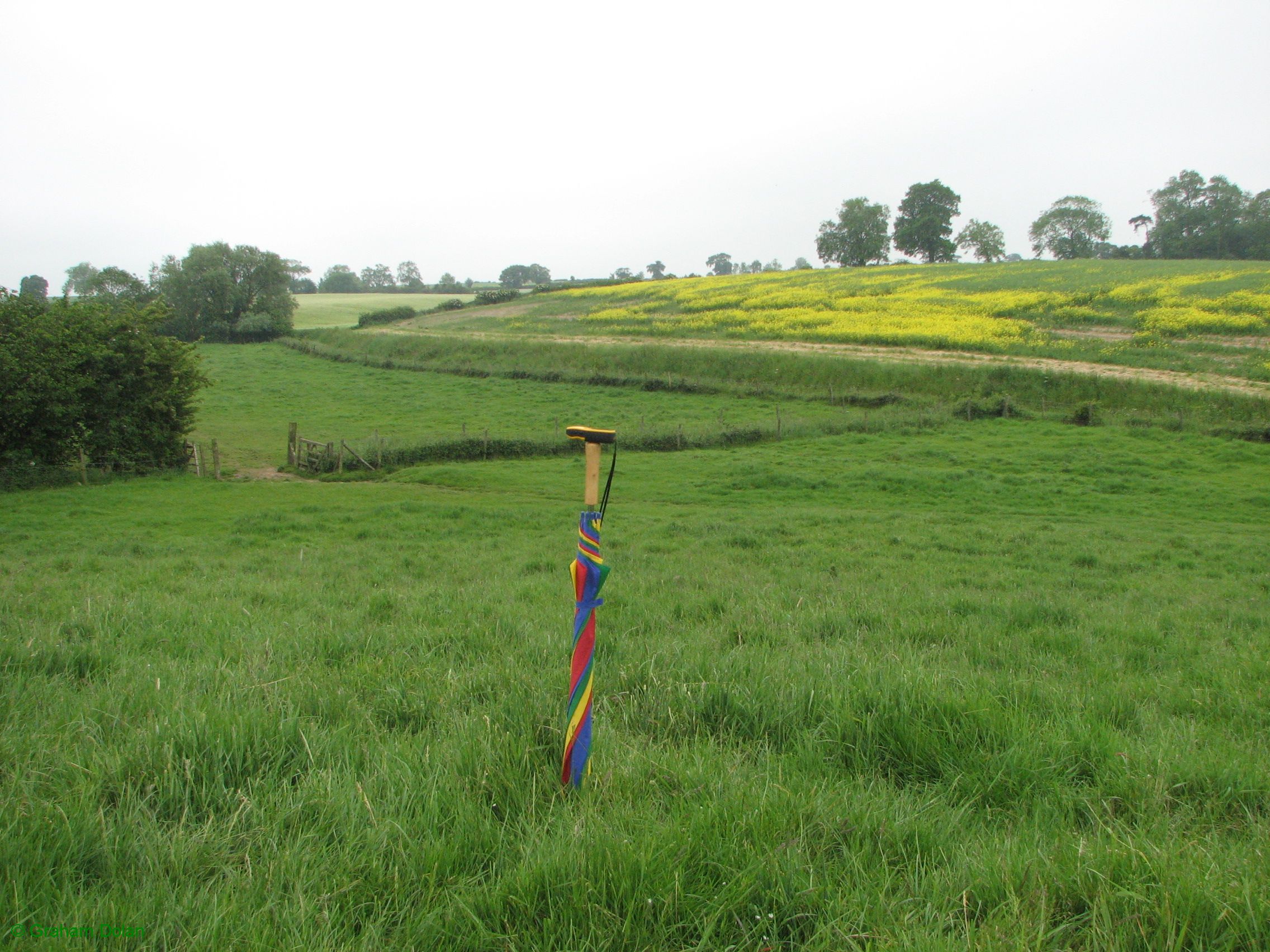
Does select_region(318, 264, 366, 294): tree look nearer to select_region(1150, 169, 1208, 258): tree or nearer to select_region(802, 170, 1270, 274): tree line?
select_region(802, 170, 1270, 274): tree line

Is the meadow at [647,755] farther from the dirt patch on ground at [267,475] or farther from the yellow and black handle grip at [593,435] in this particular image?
the dirt patch on ground at [267,475]

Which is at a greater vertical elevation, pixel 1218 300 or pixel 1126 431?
pixel 1218 300

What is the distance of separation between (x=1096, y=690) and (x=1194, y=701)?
1.87 ft

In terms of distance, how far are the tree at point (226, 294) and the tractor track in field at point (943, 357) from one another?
99.2 feet

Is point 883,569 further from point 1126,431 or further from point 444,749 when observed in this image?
point 1126,431

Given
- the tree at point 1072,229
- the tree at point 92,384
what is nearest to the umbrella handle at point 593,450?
the tree at point 92,384

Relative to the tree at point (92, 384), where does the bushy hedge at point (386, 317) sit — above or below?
above

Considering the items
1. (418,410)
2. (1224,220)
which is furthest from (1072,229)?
(418,410)

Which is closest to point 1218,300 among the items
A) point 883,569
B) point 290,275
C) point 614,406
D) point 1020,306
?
point 1020,306

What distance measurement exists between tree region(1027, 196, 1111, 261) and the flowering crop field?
35700 mm

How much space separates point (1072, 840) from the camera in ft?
8.60

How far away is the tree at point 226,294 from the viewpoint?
74.2 metres

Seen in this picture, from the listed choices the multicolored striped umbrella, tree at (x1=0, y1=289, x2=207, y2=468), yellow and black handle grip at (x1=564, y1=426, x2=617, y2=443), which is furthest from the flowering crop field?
the multicolored striped umbrella

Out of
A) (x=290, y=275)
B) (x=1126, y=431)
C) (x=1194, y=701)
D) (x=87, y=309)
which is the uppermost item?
(x=290, y=275)
